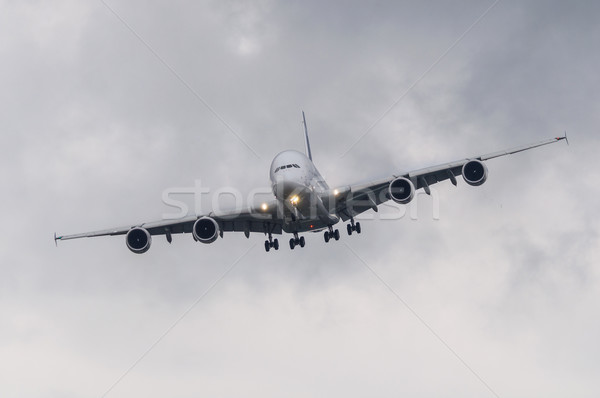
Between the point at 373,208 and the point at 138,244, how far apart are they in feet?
53.8

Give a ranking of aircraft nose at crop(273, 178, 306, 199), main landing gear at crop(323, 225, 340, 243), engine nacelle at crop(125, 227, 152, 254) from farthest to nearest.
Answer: main landing gear at crop(323, 225, 340, 243), engine nacelle at crop(125, 227, 152, 254), aircraft nose at crop(273, 178, 306, 199)

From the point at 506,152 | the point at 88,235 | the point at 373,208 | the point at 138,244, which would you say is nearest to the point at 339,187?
the point at 373,208

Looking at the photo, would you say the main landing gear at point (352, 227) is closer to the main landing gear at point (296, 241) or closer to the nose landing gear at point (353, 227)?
the nose landing gear at point (353, 227)

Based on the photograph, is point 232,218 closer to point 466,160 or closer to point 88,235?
point 88,235

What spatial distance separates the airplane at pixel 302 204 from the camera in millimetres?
45125

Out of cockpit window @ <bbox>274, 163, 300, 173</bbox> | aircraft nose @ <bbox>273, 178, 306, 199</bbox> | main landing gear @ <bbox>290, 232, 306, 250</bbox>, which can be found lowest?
main landing gear @ <bbox>290, 232, 306, 250</bbox>

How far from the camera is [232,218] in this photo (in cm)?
5044

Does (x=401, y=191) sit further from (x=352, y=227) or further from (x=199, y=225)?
(x=199, y=225)

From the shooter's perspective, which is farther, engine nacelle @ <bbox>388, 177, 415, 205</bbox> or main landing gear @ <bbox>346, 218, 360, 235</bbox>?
main landing gear @ <bbox>346, 218, 360, 235</bbox>

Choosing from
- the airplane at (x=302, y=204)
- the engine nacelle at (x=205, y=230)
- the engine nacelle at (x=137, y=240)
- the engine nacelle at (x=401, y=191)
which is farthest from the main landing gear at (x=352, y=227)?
the engine nacelle at (x=137, y=240)

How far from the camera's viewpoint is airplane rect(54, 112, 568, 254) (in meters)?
45.1

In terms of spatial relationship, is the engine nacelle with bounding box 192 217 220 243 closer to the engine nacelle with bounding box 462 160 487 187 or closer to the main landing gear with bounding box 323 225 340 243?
the main landing gear with bounding box 323 225 340 243

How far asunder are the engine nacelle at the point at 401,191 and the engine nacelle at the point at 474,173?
344 centimetres

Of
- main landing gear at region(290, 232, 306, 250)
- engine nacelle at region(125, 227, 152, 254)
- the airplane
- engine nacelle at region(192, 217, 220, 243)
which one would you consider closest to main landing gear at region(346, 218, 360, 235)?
the airplane
